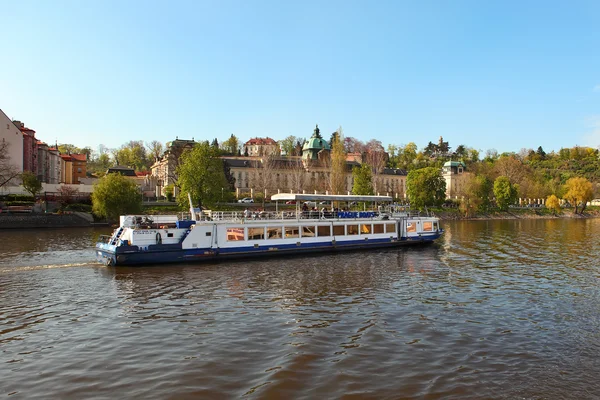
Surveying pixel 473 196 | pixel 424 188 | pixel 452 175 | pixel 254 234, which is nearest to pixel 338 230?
pixel 254 234

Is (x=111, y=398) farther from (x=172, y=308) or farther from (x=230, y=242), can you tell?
(x=230, y=242)

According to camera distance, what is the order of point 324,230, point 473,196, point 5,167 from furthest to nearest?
point 473,196 → point 5,167 → point 324,230

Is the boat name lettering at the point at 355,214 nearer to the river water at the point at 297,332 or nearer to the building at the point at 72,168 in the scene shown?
the river water at the point at 297,332

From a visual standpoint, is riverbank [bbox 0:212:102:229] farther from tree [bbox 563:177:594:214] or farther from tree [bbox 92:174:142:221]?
tree [bbox 563:177:594:214]

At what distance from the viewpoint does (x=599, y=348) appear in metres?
16.0

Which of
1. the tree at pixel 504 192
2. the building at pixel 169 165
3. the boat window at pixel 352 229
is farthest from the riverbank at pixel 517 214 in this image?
the boat window at pixel 352 229

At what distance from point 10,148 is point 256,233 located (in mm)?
69747

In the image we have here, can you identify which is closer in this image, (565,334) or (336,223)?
(565,334)

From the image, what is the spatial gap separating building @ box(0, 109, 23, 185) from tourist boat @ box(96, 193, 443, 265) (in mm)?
55516

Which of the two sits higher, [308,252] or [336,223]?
[336,223]

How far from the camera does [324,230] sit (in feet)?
134

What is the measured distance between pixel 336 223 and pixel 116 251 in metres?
19.5

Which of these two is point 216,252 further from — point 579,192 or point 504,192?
point 579,192

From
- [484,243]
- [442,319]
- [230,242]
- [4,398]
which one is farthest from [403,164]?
[4,398]
